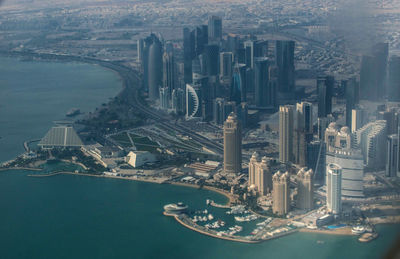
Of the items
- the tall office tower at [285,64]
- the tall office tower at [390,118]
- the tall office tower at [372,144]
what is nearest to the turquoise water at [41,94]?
the tall office tower at [285,64]

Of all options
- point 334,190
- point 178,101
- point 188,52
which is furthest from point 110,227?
point 188,52

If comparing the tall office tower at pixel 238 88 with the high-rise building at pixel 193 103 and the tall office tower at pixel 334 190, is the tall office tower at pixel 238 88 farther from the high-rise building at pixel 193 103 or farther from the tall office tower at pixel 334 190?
the tall office tower at pixel 334 190

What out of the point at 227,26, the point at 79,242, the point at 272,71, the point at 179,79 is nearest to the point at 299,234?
the point at 79,242

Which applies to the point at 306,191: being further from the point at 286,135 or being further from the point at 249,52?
the point at 249,52

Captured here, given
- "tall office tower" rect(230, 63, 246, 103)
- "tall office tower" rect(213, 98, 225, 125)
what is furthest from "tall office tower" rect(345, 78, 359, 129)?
"tall office tower" rect(230, 63, 246, 103)

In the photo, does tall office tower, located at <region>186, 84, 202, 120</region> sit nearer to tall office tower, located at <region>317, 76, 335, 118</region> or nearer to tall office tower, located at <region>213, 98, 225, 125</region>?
tall office tower, located at <region>213, 98, 225, 125</region>

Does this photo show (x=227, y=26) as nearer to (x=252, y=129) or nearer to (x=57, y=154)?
(x=252, y=129)
